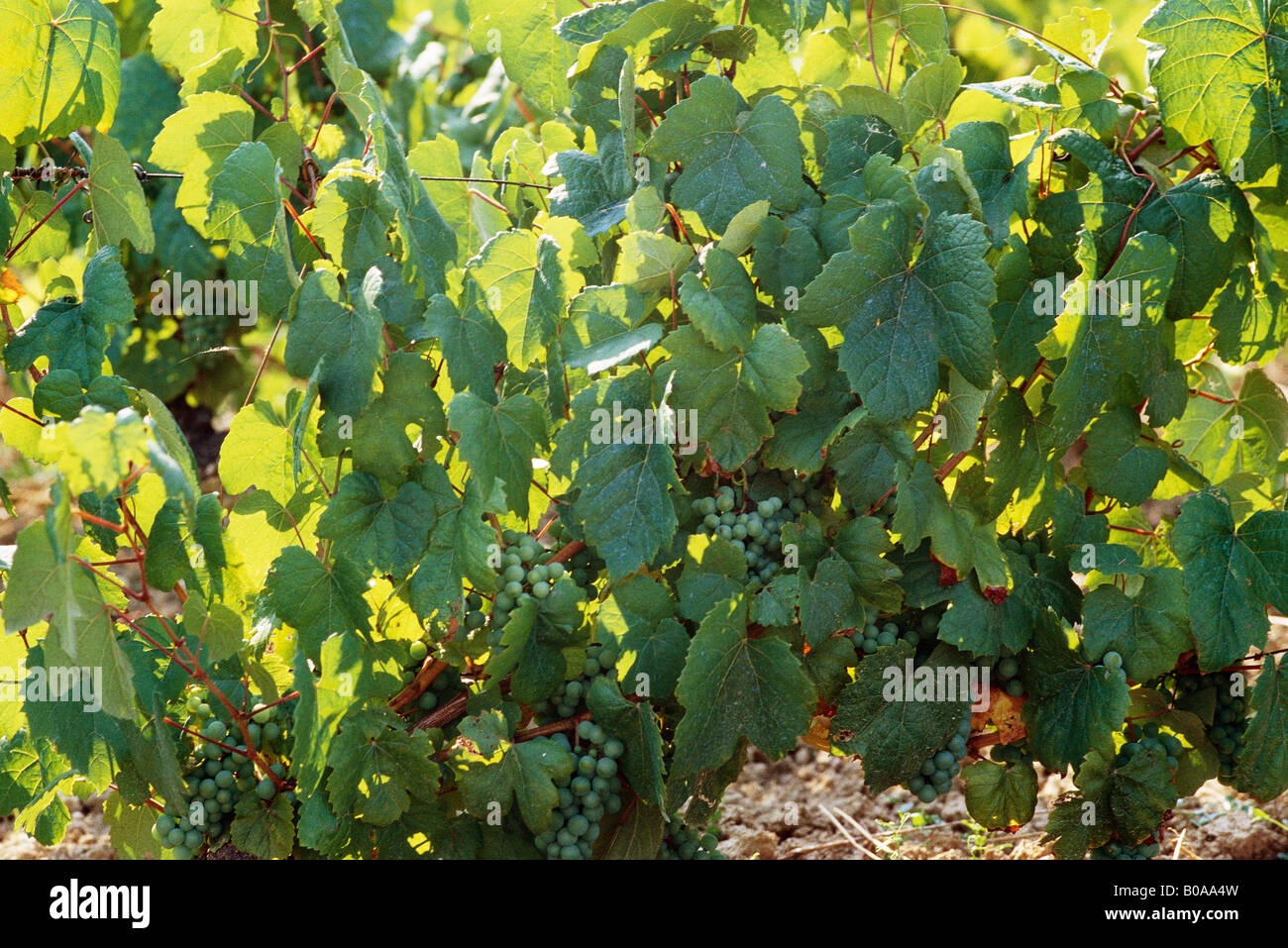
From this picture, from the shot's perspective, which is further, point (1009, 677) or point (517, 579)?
point (1009, 677)

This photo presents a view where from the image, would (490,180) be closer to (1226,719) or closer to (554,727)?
(554,727)

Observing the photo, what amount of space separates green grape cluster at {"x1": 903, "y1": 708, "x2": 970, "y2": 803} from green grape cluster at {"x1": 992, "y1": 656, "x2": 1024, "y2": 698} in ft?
0.28

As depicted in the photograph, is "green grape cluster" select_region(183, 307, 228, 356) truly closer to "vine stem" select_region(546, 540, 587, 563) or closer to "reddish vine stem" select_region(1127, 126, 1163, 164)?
"vine stem" select_region(546, 540, 587, 563)

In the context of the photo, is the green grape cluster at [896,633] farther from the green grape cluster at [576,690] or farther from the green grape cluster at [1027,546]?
the green grape cluster at [576,690]

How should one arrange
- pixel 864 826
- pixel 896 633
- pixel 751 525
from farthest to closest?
pixel 864 826, pixel 896 633, pixel 751 525

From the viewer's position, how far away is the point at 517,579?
4.72 ft

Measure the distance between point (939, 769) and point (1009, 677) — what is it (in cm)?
16

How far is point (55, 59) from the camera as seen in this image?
1451 millimetres

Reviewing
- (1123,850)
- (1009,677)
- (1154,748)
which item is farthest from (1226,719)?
(1009,677)

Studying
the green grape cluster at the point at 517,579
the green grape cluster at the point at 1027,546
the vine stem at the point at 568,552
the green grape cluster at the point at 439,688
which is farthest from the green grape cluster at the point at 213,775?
the green grape cluster at the point at 1027,546

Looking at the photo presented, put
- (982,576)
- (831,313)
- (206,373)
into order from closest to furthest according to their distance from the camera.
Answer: (831,313) → (982,576) → (206,373)
